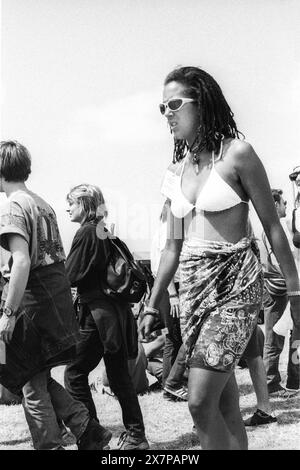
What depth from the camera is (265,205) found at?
3.13 metres

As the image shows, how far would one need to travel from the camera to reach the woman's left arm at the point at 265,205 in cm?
310

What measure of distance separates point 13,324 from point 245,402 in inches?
114

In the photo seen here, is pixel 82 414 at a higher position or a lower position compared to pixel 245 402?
higher

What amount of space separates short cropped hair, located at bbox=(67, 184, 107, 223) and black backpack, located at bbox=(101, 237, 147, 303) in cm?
22

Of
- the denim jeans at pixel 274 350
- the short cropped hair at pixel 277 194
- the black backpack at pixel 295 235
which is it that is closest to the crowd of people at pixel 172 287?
the denim jeans at pixel 274 350

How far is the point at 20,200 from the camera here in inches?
165

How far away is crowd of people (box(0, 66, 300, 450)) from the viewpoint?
3102 millimetres

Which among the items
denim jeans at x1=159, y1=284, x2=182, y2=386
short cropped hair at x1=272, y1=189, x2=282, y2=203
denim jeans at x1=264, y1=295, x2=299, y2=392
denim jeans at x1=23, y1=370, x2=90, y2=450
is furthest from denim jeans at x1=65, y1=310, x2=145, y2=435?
short cropped hair at x1=272, y1=189, x2=282, y2=203

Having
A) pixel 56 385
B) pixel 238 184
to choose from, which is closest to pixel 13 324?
pixel 56 385

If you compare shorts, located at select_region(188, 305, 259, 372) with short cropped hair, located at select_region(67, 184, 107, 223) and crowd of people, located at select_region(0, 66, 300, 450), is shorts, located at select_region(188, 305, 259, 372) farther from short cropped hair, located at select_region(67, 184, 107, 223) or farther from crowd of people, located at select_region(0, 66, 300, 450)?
short cropped hair, located at select_region(67, 184, 107, 223)

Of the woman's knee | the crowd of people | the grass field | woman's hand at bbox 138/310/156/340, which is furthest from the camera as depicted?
the grass field

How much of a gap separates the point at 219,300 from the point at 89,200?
2053mm

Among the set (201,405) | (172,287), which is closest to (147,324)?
(201,405)
